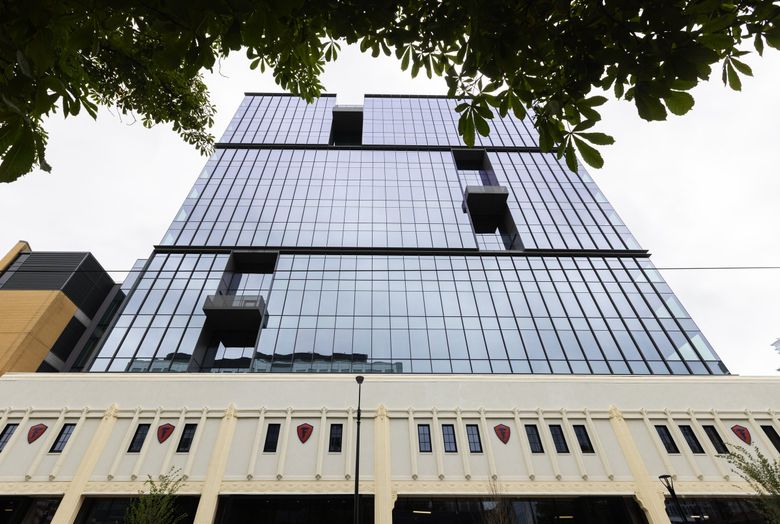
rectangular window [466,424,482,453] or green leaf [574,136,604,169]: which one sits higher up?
rectangular window [466,424,482,453]

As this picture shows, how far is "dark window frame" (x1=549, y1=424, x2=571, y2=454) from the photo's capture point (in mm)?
18547

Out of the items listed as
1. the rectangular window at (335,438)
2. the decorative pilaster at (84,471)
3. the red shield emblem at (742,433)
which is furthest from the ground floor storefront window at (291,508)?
the red shield emblem at (742,433)

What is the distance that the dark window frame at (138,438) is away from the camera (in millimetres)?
18328

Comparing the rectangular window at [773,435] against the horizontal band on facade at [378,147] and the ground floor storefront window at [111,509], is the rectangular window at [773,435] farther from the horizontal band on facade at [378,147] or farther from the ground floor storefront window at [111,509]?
the horizontal band on facade at [378,147]

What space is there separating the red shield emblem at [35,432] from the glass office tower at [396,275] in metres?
7.84

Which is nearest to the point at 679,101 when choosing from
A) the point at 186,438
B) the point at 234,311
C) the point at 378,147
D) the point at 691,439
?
the point at 186,438

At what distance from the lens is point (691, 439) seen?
18.8 meters

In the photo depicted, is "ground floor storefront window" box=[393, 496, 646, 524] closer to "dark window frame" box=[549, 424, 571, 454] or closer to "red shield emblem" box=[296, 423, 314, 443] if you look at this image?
"dark window frame" box=[549, 424, 571, 454]

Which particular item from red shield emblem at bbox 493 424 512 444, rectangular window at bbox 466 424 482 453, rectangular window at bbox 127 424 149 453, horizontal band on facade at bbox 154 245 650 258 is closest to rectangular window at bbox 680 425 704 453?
red shield emblem at bbox 493 424 512 444

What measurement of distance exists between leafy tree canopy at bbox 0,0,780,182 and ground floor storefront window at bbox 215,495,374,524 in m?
18.6

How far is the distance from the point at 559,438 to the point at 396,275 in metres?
19.2

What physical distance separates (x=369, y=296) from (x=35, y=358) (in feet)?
90.0

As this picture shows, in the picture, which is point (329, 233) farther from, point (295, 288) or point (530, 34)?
point (530, 34)

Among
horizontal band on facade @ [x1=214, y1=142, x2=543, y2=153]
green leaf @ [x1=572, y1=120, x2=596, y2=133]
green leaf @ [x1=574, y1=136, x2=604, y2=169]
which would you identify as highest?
horizontal band on facade @ [x1=214, y1=142, x2=543, y2=153]
